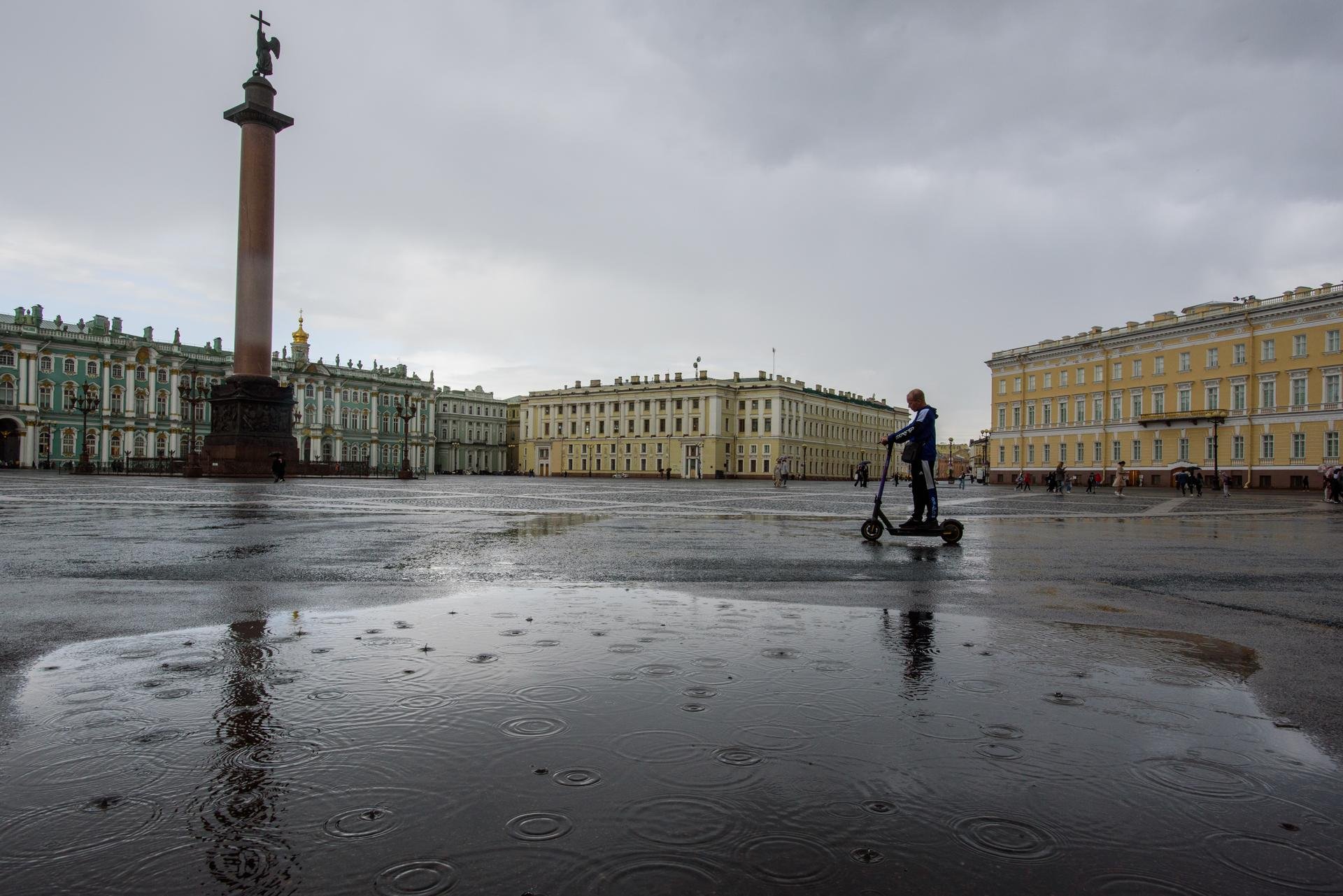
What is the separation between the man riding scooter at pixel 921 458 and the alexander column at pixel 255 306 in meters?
36.1

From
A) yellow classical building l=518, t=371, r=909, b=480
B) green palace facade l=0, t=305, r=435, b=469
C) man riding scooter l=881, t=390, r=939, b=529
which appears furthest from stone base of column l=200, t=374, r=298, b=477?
yellow classical building l=518, t=371, r=909, b=480

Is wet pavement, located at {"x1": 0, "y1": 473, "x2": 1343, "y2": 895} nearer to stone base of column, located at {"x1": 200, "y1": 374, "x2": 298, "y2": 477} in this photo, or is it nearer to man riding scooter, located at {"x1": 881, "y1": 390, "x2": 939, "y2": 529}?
man riding scooter, located at {"x1": 881, "y1": 390, "x2": 939, "y2": 529}

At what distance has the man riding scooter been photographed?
1045 cm

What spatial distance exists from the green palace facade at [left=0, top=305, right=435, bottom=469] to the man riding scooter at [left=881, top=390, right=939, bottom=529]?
2345 inches

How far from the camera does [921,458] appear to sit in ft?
34.5

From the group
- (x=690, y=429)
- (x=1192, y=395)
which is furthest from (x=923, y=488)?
(x=690, y=429)

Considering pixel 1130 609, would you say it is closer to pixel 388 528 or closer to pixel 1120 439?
pixel 388 528

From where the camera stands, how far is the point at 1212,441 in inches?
2506

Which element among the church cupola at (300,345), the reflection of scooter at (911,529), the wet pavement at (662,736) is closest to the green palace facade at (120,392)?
the church cupola at (300,345)

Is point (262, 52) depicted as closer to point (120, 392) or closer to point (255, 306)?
point (255, 306)

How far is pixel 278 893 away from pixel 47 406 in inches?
3913

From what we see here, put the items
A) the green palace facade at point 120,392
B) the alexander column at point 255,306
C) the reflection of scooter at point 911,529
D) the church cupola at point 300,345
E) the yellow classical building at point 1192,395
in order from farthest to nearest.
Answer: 1. the church cupola at point 300,345
2. the green palace facade at point 120,392
3. the yellow classical building at point 1192,395
4. the alexander column at point 255,306
5. the reflection of scooter at point 911,529

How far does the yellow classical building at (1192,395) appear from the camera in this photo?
57094 mm

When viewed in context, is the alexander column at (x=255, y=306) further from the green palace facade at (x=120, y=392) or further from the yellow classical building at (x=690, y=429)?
the yellow classical building at (x=690, y=429)
